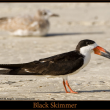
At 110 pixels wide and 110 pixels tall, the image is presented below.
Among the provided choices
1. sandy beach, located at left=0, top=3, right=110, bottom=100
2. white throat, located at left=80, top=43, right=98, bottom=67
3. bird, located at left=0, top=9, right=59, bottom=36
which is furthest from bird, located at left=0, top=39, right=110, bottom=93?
bird, located at left=0, top=9, right=59, bottom=36

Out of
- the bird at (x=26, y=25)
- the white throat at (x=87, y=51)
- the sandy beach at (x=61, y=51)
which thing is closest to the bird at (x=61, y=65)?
the white throat at (x=87, y=51)

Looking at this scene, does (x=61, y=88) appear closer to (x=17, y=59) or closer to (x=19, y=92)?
(x=19, y=92)

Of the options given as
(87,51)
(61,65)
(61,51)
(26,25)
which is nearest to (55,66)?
(61,65)

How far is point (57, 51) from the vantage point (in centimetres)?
995

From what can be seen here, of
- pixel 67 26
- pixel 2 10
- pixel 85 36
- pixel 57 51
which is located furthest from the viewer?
pixel 2 10

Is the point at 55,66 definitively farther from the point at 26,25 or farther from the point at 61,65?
the point at 26,25

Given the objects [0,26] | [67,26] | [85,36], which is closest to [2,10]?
[67,26]

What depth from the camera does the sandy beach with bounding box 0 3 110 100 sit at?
231 inches

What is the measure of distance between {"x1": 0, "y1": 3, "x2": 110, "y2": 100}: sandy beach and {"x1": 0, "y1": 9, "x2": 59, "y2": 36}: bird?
0.77 ft

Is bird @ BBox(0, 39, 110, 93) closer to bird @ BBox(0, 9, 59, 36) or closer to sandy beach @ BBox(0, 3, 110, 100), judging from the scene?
sandy beach @ BBox(0, 3, 110, 100)

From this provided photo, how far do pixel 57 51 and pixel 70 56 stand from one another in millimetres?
4112

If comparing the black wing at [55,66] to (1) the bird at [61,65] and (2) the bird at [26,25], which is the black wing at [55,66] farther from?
(2) the bird at [26,25]

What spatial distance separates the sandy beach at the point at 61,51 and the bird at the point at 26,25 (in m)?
0.24

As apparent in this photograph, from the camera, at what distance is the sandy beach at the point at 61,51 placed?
231 inches
